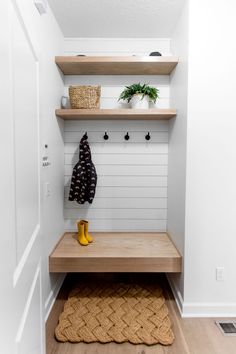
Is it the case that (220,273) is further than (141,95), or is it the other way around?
(141,95)

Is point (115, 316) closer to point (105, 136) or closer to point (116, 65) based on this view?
point (105, 136)

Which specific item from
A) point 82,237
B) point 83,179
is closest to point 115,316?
point 82,237

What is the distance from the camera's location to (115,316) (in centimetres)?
211

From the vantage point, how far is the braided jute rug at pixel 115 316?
6.25 feet

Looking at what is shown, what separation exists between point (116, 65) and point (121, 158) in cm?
93

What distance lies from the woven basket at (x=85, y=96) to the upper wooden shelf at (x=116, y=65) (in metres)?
0.22

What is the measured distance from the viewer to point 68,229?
9.63 ft

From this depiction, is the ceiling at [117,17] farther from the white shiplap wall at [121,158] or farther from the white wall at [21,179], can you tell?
the white wall at [21,179]

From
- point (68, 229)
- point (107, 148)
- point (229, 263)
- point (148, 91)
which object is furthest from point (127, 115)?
point (229, 263)

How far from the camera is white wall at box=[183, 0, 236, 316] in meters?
2.05

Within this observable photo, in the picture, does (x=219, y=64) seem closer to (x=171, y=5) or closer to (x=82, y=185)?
(x=171, y=5)

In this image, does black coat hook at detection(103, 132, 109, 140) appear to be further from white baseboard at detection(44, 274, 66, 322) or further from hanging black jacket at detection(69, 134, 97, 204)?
white baseboard at detection(44, 274, 66, 322)

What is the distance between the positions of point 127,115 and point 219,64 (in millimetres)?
888

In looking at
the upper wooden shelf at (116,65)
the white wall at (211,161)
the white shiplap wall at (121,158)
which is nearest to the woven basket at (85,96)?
the upper wooden shelf at (116,65)
